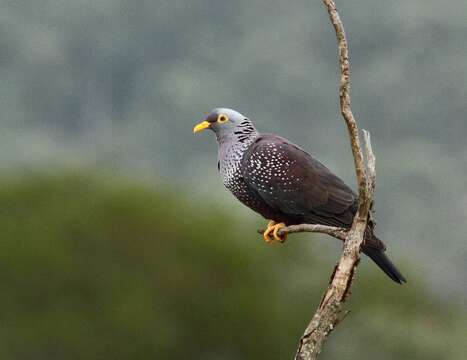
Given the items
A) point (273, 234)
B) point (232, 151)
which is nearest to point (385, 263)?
point (273, 234)

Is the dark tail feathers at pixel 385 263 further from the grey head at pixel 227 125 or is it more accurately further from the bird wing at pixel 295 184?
the grey head at pixel 227 125

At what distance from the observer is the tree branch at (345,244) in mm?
8523

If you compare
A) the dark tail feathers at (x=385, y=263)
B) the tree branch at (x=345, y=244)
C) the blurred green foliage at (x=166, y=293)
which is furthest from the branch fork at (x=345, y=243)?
the blurred green foliage at (x=166, y=293)

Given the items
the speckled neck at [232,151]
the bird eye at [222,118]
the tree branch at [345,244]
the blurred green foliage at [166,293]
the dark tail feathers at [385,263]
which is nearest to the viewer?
the tree branch at [345,244]

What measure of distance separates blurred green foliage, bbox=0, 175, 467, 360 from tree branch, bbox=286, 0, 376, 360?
20.5 m

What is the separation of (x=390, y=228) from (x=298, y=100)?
22.2 metres

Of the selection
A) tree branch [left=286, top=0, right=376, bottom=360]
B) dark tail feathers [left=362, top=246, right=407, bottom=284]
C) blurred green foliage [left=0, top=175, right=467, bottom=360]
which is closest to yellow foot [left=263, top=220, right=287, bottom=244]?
dark tail feathers [left=362, top=246, right=407, bottom=284]

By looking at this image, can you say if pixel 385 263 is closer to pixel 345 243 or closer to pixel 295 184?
pixel 295 184

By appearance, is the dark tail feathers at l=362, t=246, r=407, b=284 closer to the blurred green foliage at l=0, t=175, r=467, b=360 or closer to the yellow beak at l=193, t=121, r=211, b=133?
the yellow beak at l=193, t=121, r=211, b=133

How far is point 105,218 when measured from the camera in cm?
3262

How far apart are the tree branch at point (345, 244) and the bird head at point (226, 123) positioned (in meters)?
2.22

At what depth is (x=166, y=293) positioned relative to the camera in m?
32.3

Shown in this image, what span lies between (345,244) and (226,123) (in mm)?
2379

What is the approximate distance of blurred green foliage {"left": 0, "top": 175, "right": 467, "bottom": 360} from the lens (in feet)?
98.2
